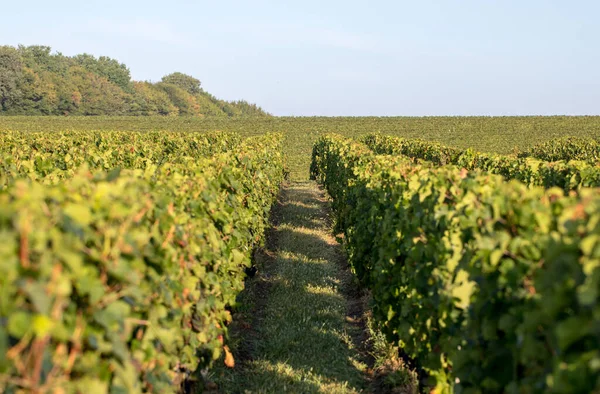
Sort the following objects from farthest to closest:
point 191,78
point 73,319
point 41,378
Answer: point 191,78 < point 73,319 < point 41,378

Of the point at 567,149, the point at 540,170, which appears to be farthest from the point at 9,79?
the point at 540,170

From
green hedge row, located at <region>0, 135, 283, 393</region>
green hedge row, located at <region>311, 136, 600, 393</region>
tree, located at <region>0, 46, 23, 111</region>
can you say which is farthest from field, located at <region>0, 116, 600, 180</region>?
green hedge row, located at <region>0, 135, 283, 393</region>

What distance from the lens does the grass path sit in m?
6.44

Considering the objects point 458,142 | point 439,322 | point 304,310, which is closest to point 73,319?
point 439,322

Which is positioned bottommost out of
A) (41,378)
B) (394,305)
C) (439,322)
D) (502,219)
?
(394,305)

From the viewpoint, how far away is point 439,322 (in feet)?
14.7

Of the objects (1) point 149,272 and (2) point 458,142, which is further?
(2) point 458,142

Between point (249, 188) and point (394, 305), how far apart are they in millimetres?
4077

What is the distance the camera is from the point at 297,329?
7.91 metres

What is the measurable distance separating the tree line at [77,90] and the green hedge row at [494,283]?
104803 millimetres

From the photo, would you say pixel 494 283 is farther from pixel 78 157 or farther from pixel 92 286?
pixel 78 157

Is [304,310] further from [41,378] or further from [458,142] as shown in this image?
[458,142]

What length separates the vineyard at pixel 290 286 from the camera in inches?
83.1

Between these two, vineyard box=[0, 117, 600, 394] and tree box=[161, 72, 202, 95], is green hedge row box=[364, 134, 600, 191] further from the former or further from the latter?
tree box=[161, 72, 202, 95]
